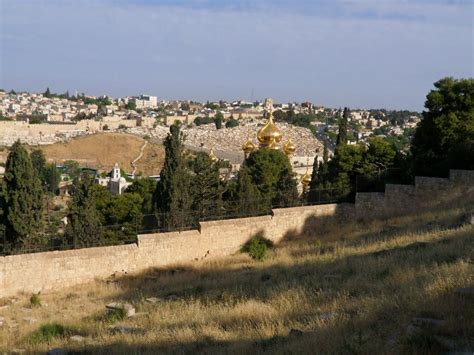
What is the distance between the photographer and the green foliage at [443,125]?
66.2 feet

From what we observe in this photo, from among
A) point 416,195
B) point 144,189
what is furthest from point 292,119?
point 416,195

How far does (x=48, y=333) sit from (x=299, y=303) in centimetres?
381

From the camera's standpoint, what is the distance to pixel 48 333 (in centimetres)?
901

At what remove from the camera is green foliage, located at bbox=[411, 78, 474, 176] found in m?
20.2

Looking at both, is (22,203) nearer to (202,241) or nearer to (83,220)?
(83,220)

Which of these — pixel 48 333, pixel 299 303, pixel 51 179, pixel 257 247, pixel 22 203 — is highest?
pixel 299 303

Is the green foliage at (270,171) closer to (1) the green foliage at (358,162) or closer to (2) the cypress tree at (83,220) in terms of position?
(1) the green foliage at (358,162)

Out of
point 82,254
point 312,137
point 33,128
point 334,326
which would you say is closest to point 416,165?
point 82,254

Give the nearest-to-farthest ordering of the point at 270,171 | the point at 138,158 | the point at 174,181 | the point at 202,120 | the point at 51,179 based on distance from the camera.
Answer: the point at 174,181 → the point at 270,171 → the point at 51,179 → the point at 138,158 → the point at 202,120

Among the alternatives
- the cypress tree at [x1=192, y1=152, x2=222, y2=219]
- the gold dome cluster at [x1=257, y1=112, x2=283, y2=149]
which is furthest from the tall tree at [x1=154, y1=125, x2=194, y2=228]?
the gold dome cluster at [x1=257, y1=112, x2=283, y2=149]

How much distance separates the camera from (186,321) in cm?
832

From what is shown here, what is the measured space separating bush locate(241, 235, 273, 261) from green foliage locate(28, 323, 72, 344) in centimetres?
677

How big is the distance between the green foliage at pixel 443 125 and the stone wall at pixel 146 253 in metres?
3.50

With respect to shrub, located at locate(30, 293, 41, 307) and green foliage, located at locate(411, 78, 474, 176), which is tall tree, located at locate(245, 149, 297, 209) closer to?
green foliage, located at locate(411, 78, 474, 176)
